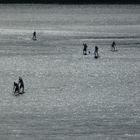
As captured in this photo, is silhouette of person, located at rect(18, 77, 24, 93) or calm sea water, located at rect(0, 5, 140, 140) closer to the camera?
calm sea water, located at rect(0, 5, 140, 140)

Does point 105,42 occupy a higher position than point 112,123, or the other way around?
point 105,42

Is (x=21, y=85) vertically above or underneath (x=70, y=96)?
above

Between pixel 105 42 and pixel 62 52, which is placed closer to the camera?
pixel 62 52

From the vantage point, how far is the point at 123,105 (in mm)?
49625

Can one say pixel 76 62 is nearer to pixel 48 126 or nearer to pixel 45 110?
pixel 45 110

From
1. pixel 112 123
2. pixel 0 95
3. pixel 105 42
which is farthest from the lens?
pixel 105 42

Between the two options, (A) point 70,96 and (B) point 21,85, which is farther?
(B) point 21,85

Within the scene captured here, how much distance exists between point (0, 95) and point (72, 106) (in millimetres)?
7021

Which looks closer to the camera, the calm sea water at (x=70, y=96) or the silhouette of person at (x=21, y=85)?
the calm sea water at (x=70, y=96)

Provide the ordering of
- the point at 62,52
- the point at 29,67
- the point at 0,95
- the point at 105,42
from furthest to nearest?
the point at 105,42, the point at 62,52, the point at 29,67, the point at 0,95

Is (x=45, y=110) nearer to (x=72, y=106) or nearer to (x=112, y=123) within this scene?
(x=72, y=106)

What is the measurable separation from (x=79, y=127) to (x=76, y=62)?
119 feet

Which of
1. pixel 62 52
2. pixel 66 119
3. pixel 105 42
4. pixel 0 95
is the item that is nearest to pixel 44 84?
pixel 0 95

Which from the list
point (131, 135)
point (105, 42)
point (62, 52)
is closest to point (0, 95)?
point (131, 135)
